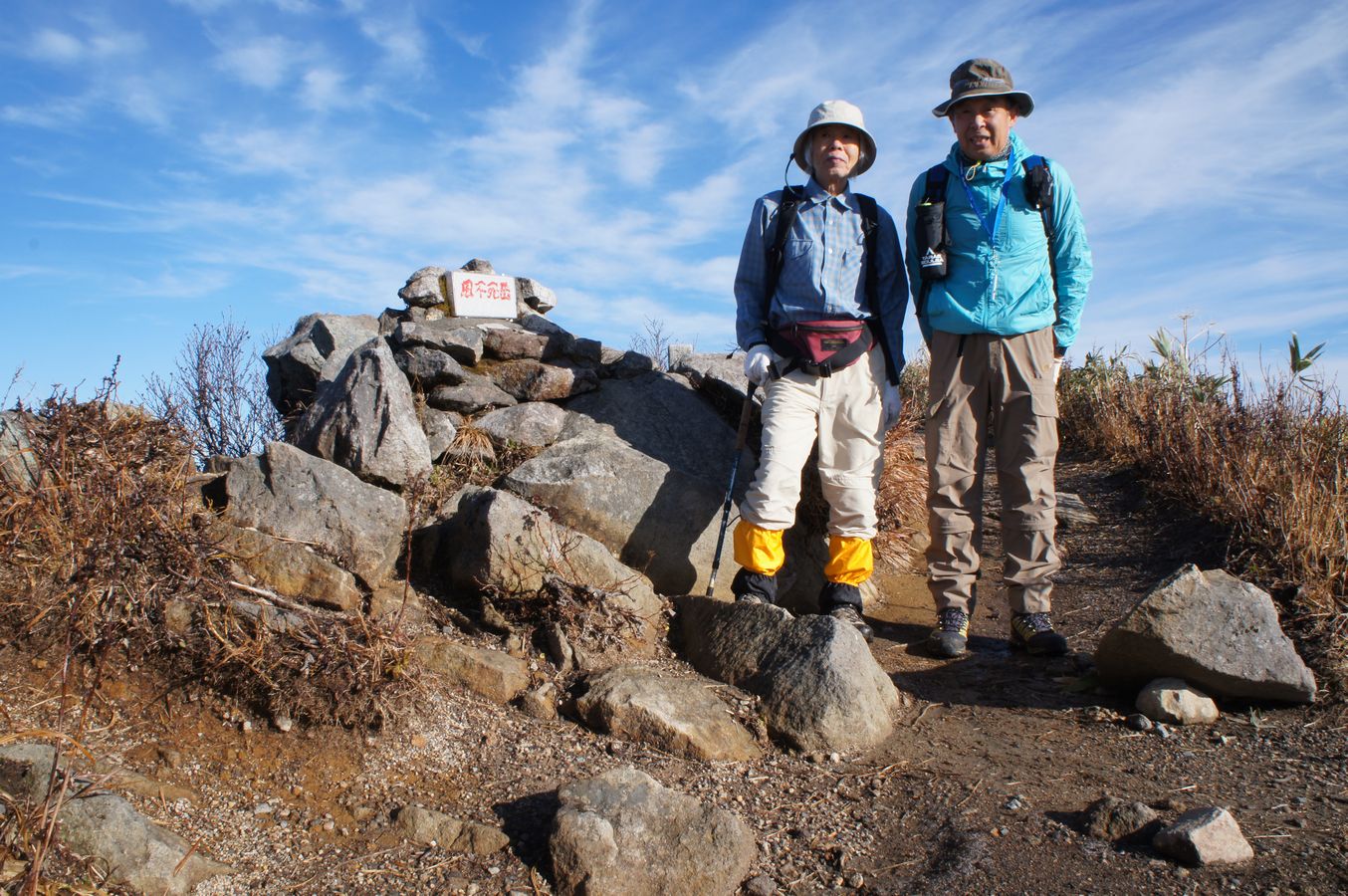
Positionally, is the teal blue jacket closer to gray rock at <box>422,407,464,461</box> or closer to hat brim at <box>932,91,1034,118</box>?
hat brim at <box>932,91,1034,118</box>

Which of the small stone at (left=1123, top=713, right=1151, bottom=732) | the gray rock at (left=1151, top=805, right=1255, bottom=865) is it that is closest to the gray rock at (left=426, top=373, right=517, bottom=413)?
the small stone at (left=1123, top=713, right=1151, bottom=732)

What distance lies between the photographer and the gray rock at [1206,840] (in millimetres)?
2883

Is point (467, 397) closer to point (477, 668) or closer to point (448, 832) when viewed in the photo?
point (477, 668)

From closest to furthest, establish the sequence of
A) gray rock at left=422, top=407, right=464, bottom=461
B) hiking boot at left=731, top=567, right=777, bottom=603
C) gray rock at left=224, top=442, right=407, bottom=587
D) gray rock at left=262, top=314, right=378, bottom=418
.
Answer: gray rock at left=224, top=442, right=407, bottom=587 → hiking boot at left=731, top=567, right=777, bottom=603 → gray rock at left=422, top=407, right=464, bottom=461 → gray rock at left=262, top=314, right=378, bottom=418

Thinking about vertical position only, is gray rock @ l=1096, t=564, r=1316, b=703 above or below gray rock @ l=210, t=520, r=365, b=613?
below

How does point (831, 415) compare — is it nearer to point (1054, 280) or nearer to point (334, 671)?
point (1054, 280)

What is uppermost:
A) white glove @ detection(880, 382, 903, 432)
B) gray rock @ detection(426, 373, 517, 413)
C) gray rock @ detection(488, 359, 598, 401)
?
gray rock @ detection(488, 359, 598, 401)

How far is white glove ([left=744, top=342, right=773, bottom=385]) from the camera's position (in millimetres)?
4902

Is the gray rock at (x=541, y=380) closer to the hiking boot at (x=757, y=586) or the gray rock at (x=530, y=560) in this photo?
the gray rock at (x=530, y=560)

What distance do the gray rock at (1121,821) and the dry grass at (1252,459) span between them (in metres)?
1.73

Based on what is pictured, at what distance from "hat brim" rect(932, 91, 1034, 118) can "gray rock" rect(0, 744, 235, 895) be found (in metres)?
4.46

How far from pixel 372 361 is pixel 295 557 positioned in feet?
5.17

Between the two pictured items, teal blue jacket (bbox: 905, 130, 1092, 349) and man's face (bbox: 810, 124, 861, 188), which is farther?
man's face (bbox: 810, 124, 861, 188)

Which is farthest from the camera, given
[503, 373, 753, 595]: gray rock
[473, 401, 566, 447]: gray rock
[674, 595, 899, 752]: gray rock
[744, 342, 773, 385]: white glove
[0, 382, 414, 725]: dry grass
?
[473, 401, 566, 447]: gray rock
